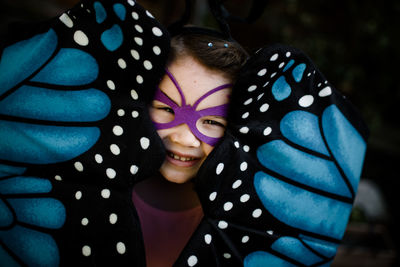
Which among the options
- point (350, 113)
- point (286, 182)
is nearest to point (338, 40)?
point (350, 113)

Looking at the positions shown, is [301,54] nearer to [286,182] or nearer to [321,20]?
[286,182]

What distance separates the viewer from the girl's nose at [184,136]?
711 millimetres

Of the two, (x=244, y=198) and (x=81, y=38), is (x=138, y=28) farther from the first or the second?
(x=244, y=198)

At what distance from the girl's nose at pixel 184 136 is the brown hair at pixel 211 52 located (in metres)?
0.17

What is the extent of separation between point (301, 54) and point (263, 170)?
0.32 m

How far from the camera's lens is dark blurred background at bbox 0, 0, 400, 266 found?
1556mm

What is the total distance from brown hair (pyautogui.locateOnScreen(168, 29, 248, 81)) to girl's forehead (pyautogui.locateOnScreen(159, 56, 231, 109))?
2 centimetres

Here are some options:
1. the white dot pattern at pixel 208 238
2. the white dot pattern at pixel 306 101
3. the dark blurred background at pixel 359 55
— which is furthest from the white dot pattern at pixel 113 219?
the dark blurred background at pixel 359 55

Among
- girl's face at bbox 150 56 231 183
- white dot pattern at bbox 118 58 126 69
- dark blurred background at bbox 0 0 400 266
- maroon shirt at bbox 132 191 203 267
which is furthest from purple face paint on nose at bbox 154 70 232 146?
dark blurred background at bbox 0 0 400 266

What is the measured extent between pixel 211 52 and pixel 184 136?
0.75ft

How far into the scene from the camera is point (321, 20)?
2.16m

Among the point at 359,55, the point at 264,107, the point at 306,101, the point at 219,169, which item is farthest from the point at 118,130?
the point at 359,55

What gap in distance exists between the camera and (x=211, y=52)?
73 centimetres

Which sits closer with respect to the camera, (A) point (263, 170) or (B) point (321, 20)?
(A) point (263, 170)
